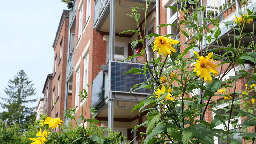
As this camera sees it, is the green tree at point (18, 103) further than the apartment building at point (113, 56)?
Yes

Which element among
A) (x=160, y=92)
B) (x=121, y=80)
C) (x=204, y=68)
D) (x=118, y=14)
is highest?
(x=118, y=14)

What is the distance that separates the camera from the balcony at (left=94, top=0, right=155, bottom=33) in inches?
531

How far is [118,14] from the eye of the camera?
1433cm

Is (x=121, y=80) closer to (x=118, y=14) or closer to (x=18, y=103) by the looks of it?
(x=118, y=14)

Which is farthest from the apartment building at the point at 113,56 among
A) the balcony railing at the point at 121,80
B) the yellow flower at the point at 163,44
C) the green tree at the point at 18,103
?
the green tree at the point at 18,103

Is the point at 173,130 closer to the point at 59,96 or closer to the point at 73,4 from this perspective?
the point at 73,4

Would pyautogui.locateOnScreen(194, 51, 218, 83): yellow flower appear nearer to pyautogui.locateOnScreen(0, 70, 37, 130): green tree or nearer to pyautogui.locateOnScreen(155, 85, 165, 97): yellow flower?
pyautogui.locateOnScreen(155, 85, 165, 97): yellow flower

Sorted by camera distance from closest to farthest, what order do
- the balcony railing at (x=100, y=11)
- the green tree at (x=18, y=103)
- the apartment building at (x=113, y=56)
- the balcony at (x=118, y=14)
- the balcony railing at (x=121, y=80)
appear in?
the apartment building at (x=113, y=56), the balcony railing at (x=121, y=80), the balcony at (x=118, y=14), the balcony railing at (x=100, y=11), the green tree at (x=18, y=103)

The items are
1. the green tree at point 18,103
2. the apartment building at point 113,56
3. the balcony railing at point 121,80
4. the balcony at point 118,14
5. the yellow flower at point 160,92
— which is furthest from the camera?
the green tree at point 18,103

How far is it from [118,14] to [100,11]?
0.78m

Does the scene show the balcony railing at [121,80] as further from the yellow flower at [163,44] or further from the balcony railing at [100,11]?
the yellow flower at [163,44]

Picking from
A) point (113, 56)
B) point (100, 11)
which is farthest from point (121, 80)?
point (100, 11)

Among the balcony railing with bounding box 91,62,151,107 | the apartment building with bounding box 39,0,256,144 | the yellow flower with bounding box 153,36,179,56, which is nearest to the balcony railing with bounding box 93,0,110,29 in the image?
the apartment building with bounding box 39,0,256,144

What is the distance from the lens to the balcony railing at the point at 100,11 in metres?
13.9
